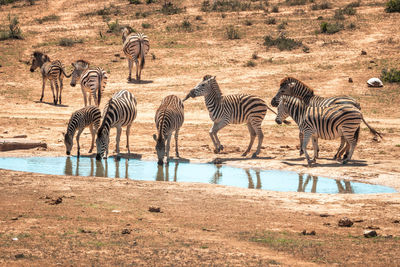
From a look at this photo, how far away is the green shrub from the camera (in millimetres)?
38125

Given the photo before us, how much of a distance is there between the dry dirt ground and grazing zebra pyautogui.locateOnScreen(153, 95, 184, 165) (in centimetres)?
120

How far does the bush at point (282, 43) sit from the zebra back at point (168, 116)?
590 inches

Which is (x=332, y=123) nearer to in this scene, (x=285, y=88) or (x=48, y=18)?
(x=285, y=88)

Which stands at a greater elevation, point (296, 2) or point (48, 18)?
point (296, 2)

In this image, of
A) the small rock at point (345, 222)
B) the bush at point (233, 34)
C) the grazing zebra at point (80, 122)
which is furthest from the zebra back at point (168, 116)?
the bush at point (233, 34)

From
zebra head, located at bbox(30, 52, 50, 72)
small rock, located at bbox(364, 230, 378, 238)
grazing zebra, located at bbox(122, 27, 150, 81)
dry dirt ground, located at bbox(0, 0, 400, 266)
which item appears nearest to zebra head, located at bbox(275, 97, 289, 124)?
dry dirt ground, located at bbox(0, 0, 400, 266)

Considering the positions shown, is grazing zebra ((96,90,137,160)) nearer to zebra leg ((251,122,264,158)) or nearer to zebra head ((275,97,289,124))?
zebra leg ((251,122,264,158))

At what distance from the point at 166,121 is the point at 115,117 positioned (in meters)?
1.40

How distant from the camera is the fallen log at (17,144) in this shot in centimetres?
1597

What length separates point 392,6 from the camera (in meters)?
34.1

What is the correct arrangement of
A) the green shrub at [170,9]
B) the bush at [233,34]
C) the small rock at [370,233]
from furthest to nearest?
the green shrub at [170,9] < the bush at [233,34] < the small rock at [370,233]

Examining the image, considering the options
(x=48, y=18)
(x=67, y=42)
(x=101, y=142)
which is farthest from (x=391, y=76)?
(x=48, y=18)

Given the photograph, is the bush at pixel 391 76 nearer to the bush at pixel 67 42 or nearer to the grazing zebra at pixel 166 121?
the grazing zebra at pixel 166 121

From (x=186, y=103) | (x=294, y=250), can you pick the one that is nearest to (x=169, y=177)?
→ (x=294, y=250)
